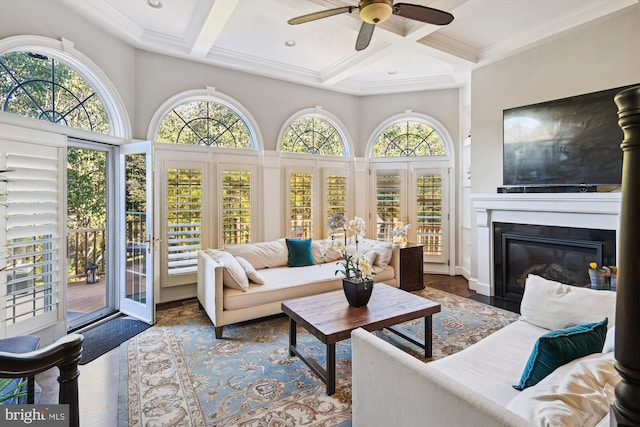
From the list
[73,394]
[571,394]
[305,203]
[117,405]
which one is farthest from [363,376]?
[305,203]

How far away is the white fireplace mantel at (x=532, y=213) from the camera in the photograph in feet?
11.2

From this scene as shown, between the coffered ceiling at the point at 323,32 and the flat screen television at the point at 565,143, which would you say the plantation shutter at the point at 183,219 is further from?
the flat screen television at the point at 565,143

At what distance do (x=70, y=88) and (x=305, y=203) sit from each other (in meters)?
3.44

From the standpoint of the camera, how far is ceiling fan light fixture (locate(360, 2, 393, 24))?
2318mm

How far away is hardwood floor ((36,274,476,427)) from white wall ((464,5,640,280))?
4.74 metres

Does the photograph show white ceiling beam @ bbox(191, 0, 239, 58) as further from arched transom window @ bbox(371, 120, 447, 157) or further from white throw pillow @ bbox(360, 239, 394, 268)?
arched transom window @ bbox(371, 120, 447, 157)

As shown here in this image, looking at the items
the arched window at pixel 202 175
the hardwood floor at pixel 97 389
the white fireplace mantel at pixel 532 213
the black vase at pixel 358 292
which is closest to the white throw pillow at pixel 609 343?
the black vase at pixel 358 292

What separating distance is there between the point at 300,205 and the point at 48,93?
3.48 m

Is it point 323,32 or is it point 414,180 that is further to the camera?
point 414,180

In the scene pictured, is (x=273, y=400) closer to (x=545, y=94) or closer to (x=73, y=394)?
(x=73, y=394)

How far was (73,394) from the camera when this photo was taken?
3.68 ft

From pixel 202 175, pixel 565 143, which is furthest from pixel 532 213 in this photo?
pixel 202 175

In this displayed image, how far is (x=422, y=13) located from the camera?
8.10 feet

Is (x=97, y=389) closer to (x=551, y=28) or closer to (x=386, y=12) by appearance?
(x=386, y=12)
